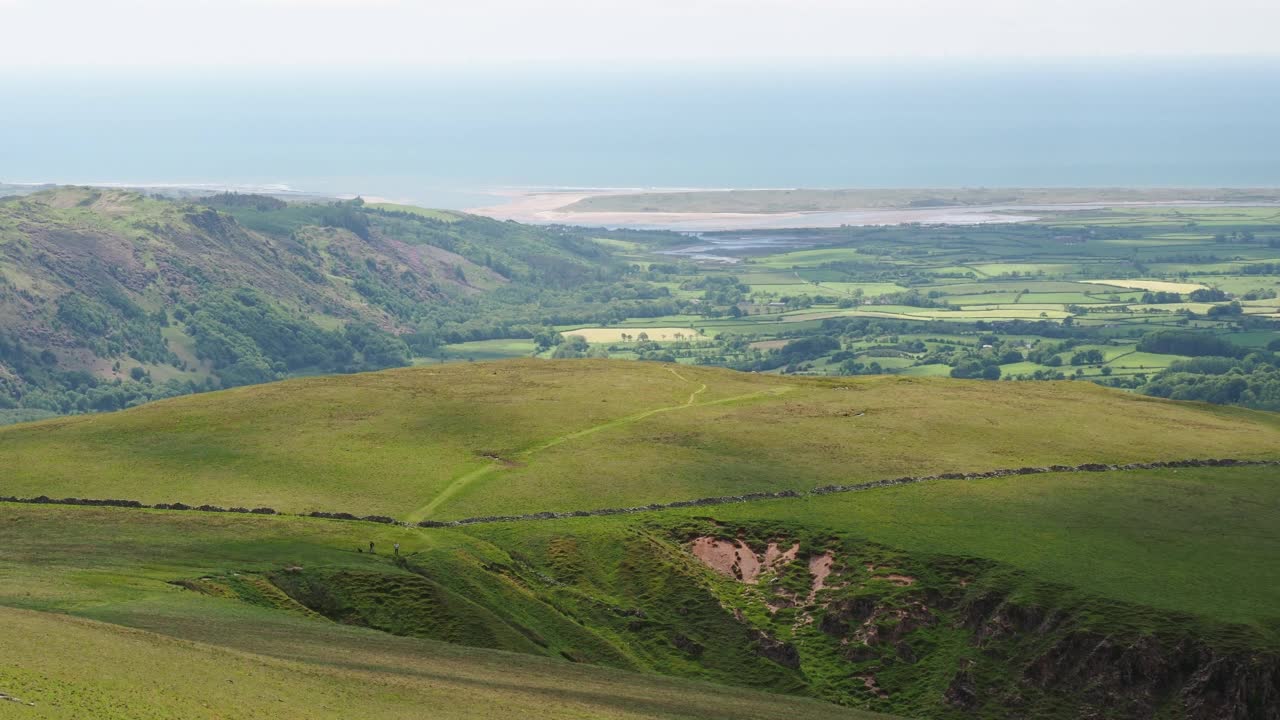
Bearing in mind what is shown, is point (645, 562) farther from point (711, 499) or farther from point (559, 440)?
point (559, 440)

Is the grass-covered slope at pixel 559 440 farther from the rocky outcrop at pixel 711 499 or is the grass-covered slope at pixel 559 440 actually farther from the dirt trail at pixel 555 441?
the rocky outcrop at pixel 711 499

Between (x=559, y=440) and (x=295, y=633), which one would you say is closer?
(x=295, y=633)

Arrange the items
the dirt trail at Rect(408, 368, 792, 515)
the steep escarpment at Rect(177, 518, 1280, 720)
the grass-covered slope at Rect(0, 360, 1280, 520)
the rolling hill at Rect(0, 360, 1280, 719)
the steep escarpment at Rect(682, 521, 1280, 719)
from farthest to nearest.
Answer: the grass-covered slope at Rect(0, 360, 1280, 520)
the dirt trail at Rect(408, 368, 792, 515)
the steep escarpment at Rect(177, 518, 1280, 720)
the steep escarpment at Rect(682, 521, 1280, 719)
the rolling hill at Rect(0, 360, 1280, 719)

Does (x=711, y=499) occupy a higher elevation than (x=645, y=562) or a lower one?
higher

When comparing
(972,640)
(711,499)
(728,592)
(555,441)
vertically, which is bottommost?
(972,640)

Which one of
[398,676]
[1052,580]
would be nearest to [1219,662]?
[1052,580]

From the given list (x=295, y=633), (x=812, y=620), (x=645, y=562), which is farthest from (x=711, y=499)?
(x=295, y=633)

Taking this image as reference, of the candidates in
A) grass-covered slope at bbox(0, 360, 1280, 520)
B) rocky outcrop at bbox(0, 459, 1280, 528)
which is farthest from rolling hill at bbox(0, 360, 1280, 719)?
rocky outcrop at bbox(0, 459, 1280, 528)

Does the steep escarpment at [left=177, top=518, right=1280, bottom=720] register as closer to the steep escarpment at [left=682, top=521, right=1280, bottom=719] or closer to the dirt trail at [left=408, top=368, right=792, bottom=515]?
the steep escarpment at [left=682, top=521, right=1280, bottom=719]
